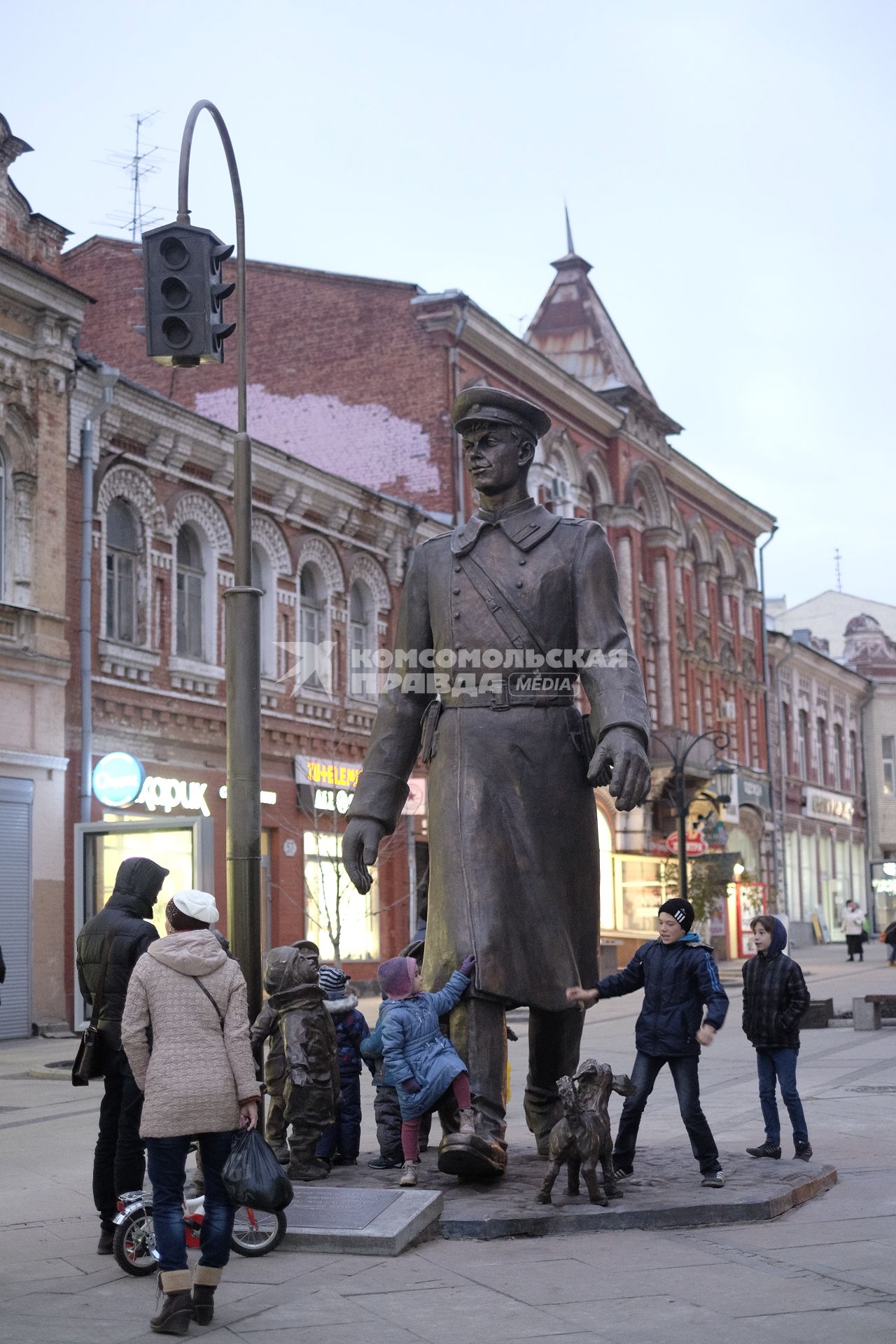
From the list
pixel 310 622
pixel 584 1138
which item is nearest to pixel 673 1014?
pixel 584 1138

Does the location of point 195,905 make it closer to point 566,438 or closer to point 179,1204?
point 179,1204

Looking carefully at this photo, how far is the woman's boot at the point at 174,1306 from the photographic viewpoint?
5418 millimetres

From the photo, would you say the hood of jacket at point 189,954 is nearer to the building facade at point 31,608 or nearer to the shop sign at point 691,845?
the building facade at point 31,608

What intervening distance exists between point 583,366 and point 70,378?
20.2 m

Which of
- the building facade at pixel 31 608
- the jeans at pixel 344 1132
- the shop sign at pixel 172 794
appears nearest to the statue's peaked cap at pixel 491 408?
the jeans at pixel 344 1132

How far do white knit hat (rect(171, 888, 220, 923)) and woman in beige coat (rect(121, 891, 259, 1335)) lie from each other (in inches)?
3.5

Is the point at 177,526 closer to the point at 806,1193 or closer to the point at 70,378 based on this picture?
the point at 70,378

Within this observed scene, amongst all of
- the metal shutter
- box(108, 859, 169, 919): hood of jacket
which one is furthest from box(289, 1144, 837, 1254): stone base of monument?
the metal shutter

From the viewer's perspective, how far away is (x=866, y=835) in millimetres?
57906

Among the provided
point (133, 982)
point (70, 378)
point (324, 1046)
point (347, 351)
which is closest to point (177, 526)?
point (70, 378)

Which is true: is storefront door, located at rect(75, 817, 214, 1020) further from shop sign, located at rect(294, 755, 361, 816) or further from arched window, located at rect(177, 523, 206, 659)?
shop sign, located at rect(294, 755, 361, 816)

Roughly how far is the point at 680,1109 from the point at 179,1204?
2879 millimetres

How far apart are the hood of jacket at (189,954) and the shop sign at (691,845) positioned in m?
26.8

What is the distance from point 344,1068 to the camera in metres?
8.74
